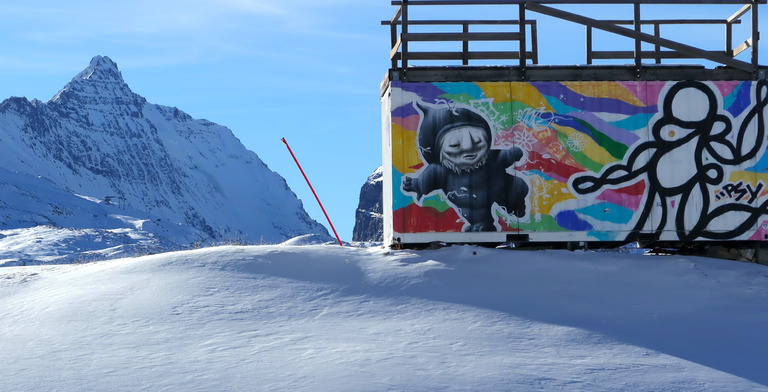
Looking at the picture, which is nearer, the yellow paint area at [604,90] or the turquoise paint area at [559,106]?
the turquoise paint area at [559,106]

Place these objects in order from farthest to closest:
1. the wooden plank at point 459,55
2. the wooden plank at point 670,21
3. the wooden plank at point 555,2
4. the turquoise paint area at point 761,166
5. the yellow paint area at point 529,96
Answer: the wooden plank at point 670,21 → the wooden plank at point 459,55 → the turquoise paint area at point 761,166 → the wooden plank at point 555,2 → the yellow paint area at point 529,96

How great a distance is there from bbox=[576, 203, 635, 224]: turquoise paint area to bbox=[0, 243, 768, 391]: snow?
91cm

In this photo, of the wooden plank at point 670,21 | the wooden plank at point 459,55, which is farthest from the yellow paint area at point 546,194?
the wooden plank at point 670,21

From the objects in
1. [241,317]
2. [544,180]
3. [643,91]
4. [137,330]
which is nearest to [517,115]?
[544,180]

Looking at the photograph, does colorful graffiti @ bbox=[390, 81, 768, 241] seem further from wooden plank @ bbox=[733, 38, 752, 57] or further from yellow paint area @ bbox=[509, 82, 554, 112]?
wooden plank @ bbox=[733, 38, 752, 57]

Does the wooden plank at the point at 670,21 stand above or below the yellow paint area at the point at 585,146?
above

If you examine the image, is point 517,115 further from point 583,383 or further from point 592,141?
point 583,383

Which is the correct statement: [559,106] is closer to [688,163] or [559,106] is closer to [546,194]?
[546,194]

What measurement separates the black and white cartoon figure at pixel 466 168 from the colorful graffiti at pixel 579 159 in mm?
17

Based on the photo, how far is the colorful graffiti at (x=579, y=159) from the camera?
1459cm

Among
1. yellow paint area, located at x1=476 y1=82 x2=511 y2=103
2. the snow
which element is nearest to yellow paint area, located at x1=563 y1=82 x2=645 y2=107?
yellow paint area, located at x1=476 y1=82 x2=511 y2=103

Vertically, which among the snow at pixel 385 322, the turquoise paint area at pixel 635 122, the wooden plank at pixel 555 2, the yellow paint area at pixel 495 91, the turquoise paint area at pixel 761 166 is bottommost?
the snow at pixel 385 322

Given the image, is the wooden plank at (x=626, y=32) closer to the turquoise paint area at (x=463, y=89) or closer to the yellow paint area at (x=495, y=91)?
the yellow paint area at (x=495, y=91)

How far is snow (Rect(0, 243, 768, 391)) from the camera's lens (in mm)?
8789
